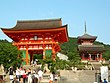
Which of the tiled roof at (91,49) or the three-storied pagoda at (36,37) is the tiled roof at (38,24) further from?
the tiled roof at (91,49)

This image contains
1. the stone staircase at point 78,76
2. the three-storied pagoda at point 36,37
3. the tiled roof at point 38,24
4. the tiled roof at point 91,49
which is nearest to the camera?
the stone staircase at point 78,76

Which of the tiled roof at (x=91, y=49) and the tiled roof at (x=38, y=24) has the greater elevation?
the tiled roof at (x=38, y=24)

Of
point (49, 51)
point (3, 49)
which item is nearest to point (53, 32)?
point (49, 51)

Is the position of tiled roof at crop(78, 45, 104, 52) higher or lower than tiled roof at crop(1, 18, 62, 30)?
lower

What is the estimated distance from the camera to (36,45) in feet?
147

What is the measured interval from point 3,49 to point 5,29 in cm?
1332

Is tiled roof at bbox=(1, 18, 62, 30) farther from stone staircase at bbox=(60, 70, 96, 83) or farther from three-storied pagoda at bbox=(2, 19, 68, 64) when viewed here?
stone staircase at bbox=(60, 70, 96, 83)

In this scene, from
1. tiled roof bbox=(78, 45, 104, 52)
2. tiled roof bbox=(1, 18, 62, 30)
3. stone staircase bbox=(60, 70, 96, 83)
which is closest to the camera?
stone staircase bbox=(60, 70, 96, 83)

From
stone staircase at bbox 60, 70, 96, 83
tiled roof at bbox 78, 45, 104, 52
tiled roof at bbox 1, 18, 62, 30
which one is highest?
tiled roof at bbox 1, 18, 62, 30

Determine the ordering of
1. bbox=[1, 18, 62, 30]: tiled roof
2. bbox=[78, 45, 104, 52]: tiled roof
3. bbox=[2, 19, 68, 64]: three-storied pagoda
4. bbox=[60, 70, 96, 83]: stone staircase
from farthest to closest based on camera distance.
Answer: bbox=[78, 45, 104, 52]: tiled roof → bbox=[1, 18, 62, 30]: tiled roof → bbox=[2, 19, 68, 64]: three-storied pagoda → bbox=[60, 70, 96, 83]: stone staircase

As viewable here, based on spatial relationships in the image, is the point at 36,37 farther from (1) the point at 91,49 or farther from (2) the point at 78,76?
(1) the point at 91,49

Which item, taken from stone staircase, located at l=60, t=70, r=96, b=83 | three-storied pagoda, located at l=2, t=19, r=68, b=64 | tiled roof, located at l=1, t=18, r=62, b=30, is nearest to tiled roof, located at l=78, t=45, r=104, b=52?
tiled roof, located at l=1, t=18, r=62, b=30

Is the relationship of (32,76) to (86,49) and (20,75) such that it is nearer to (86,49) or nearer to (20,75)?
(20,75)

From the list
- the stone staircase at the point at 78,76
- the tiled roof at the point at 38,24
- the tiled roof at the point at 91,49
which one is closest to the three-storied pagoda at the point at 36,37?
the tiled roof at the point at 38,24
